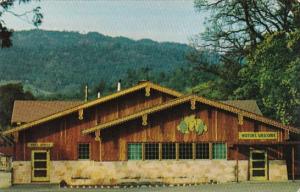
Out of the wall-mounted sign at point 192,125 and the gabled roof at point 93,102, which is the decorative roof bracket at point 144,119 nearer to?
the wall-mounted sign at point 192,125

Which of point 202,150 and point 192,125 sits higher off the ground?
point 192,125

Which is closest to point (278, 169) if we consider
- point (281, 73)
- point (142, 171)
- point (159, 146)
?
point (159, 146)

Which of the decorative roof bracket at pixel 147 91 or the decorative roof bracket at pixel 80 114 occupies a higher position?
the decorative roof bracket at pixel 147 91

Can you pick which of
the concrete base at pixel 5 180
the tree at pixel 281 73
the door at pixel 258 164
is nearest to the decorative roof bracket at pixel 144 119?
the door at pixel 258 164

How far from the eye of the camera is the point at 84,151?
132 feet

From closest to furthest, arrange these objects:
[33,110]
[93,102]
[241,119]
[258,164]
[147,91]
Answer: [241,119] < [93,102] < [258,164] < [147,91] < [33,110]

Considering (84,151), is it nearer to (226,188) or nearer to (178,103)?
(178,103)

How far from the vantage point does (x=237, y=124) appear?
40.2 m

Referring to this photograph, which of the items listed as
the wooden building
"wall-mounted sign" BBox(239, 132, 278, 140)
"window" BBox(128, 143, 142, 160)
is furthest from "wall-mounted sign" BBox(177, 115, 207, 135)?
"window" BBox(128, 143, 142, 160)

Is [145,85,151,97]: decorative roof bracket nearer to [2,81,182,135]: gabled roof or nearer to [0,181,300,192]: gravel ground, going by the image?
[2,81,182,135]: gabled roof

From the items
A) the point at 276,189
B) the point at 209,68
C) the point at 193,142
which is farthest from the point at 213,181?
the point at 209,68

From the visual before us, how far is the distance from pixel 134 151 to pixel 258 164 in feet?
23.9

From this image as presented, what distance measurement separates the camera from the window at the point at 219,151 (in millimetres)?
40219

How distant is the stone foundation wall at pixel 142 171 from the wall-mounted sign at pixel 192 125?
1786 mm
